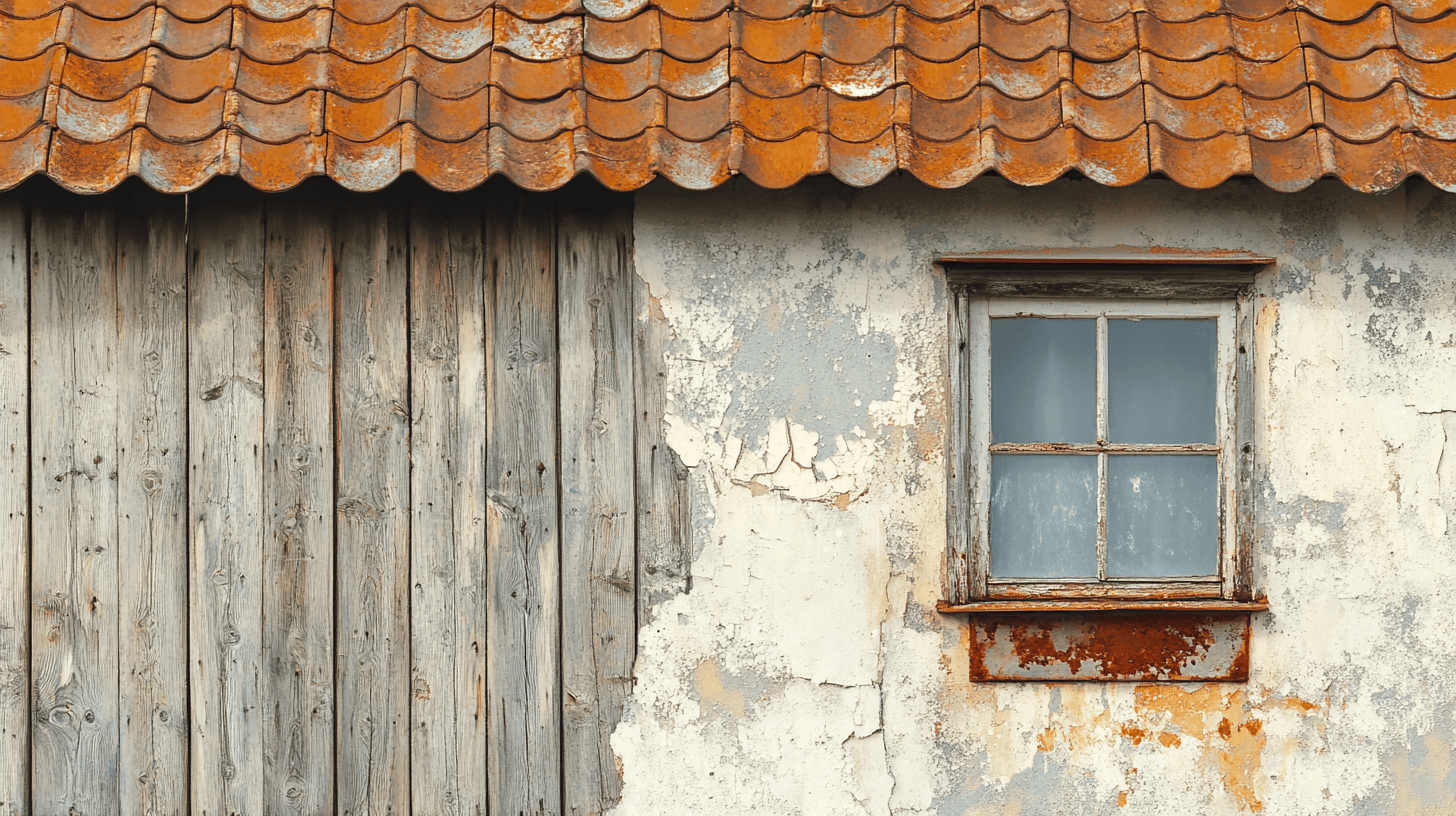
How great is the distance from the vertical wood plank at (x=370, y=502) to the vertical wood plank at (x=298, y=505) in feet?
0.12

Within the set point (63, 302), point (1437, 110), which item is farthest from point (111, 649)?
point (1437, 110)

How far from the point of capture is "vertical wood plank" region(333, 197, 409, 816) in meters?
2.95

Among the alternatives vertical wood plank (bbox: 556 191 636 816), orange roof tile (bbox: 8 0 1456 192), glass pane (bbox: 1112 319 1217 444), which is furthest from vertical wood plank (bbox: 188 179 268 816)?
glass pane (bbox: 1112 319 1217 444)

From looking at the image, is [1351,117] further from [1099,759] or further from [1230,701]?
[1099,759]

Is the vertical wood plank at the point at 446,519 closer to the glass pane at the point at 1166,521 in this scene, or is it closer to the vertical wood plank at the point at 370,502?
the vertical wood plank at the point at 370,502

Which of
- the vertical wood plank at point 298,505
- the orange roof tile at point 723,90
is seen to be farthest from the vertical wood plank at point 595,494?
the vertical wood plank at point 298,505

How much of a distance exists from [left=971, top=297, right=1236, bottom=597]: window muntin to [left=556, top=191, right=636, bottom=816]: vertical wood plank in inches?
39.7

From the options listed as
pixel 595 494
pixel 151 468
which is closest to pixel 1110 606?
pixel 595 494

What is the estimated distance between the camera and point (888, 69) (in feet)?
9.34

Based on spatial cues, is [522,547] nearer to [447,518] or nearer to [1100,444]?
[447,518]

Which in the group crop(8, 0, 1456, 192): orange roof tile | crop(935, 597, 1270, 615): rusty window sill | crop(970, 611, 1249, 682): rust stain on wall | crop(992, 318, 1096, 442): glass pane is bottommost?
crop(970, 611, 1249, 682): rust stain on wall

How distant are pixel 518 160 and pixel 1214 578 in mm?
2214

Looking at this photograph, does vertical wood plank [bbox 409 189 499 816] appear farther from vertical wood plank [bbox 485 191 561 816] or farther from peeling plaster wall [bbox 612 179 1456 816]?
peeling plaster wall [bbox 612 179 1456 816]

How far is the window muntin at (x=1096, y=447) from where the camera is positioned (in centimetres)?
305
